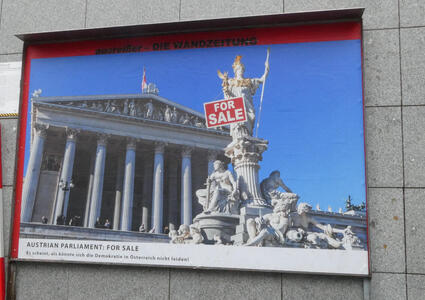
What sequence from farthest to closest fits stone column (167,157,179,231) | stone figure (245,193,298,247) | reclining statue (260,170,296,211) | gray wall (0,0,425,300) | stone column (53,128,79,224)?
stone column (53,128,79,224) < stone column (167,157,179,231) < reclining statue (260,170,296,211) < stone figure (245,193,298,247) < gray wall (0,0,425,300)

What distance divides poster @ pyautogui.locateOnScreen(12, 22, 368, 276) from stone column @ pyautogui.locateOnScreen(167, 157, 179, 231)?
22mm

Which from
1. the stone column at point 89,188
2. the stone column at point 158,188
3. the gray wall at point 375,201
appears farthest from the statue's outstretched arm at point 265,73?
the stone column at point 89,188

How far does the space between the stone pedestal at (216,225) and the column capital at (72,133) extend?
8.12 ft

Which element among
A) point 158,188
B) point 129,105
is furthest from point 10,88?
point 158,188

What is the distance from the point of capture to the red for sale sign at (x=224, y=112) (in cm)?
678

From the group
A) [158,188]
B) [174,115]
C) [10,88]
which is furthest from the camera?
[10,88]

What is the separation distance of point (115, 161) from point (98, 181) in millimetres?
430

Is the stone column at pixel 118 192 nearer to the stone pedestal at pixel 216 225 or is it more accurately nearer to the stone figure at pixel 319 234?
the stone pedestal at pixel 216 225

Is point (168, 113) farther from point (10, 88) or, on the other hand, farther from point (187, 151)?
point (10, 88)

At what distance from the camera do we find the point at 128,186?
6914 mm

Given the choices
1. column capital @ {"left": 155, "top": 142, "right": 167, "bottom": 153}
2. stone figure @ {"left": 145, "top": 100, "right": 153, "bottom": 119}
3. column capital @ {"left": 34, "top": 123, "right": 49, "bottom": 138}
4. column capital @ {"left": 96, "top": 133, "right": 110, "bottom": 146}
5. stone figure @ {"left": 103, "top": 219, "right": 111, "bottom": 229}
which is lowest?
stone figure @ {"left": 103, "top": 219, "right": 111, "bottom": 229}

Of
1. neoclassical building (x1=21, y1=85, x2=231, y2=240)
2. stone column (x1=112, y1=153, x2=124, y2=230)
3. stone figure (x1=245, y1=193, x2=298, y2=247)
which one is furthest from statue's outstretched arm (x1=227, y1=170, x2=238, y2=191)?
stone column (x1=112, y1=153, x2=124, y2=230)

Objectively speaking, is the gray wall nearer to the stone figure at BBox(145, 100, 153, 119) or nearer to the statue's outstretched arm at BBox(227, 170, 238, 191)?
the statue's outstretched arm at BBox(227, 170, 238, 191)

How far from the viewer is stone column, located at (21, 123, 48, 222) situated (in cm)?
702
